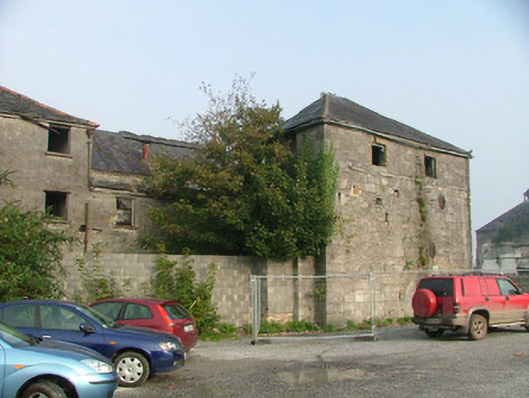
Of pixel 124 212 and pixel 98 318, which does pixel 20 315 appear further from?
pixel 124 212

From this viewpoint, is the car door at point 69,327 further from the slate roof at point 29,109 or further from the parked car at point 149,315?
the slate roof at point 29,109

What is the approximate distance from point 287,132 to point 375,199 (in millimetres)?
4084

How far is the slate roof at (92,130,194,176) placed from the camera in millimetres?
23688

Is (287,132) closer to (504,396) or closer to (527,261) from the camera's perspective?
(504,396)

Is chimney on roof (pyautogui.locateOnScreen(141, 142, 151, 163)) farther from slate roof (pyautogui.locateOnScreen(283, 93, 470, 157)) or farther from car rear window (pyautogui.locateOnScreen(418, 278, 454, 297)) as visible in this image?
car rear window (pyautogui.locateOnScreen(418, 278, 454, 297))

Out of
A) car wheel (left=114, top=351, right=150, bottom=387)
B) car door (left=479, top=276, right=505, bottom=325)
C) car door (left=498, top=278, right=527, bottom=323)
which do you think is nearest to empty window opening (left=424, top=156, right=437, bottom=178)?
car door (left=498, top=278, right=527, bottom=323)

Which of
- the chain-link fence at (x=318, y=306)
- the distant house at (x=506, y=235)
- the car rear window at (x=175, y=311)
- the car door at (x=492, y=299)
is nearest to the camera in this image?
the car rear window at (x=175, y=311)

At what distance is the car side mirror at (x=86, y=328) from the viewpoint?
1015cm

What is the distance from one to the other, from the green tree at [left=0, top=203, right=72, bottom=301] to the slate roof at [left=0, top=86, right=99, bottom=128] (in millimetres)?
5629

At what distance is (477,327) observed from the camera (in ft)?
52.3

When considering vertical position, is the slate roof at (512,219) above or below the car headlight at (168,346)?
above

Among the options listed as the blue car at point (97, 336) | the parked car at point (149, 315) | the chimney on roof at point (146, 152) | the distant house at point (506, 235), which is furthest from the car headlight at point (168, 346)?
the distant house at point (506, 235)

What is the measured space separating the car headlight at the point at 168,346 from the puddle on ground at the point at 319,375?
2.00m

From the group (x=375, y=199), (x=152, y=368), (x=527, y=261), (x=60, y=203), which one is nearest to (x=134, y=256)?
(x=60, y=203)
